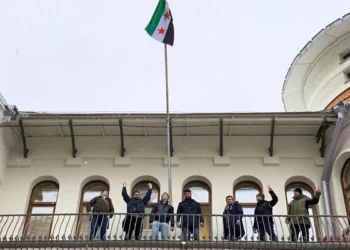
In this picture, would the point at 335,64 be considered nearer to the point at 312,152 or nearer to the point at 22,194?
the point at 312,152

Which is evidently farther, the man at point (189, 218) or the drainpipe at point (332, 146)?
the drainpipe at point (332, 146)

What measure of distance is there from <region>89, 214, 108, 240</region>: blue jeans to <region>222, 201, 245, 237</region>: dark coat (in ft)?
8.43

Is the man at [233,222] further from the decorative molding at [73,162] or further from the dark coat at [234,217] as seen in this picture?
the decorative molding at [73,162]

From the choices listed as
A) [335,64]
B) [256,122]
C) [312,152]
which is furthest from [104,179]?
[335,64]

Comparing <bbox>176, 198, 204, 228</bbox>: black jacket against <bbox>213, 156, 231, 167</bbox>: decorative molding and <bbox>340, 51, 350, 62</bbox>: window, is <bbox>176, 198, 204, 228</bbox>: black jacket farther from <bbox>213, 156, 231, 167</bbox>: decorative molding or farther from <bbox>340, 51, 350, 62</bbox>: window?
<bbox>340, 51, 350, 62</bbox>: window

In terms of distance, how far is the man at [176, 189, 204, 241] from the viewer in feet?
40.2

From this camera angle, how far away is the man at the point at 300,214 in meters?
12.2

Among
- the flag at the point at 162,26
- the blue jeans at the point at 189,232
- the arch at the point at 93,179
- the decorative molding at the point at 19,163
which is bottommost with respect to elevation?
the blue jeans at the point at 189,232

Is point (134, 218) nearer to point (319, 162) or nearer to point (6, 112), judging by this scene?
point (6, 112)

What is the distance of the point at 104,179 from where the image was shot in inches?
603

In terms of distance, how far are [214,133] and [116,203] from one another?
3.23 m

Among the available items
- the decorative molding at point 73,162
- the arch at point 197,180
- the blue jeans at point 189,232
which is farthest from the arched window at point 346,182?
the decorative molding at point 73,162

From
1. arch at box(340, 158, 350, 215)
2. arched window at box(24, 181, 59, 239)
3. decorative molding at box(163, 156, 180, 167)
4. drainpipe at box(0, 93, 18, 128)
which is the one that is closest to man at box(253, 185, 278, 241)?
arch at box(340, 158, 350, 215)

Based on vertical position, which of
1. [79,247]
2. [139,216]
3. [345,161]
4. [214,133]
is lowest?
[79,247]
